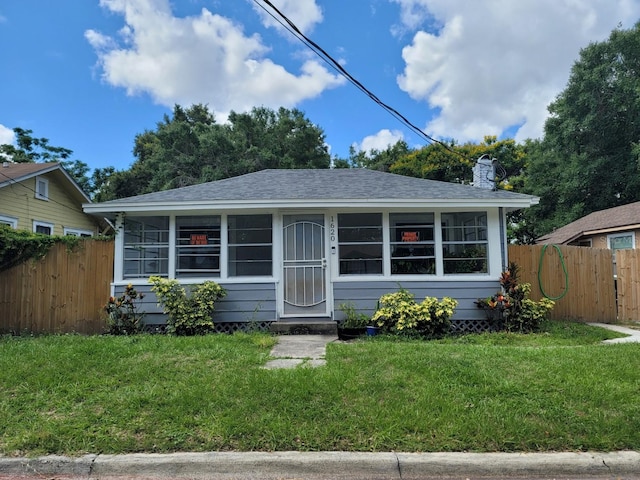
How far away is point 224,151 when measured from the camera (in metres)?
24.1

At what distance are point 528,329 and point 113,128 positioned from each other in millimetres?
19016

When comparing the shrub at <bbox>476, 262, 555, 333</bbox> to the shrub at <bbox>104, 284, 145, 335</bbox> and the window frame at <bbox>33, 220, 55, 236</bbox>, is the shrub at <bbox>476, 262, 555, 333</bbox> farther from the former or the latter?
the window frame at <bbox>33, 220, 55, 236</bbox>

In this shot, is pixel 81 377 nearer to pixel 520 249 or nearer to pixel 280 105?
pixel 520 249

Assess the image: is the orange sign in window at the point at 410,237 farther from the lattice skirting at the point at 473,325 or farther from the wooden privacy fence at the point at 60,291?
the wooden privacy fence at the point at 60,291

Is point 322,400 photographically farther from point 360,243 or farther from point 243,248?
point 243,248

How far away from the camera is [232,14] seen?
364 inches

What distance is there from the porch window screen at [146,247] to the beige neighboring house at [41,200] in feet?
21.4

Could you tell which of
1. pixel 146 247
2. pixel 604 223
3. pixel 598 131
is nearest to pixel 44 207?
pixel 146 247

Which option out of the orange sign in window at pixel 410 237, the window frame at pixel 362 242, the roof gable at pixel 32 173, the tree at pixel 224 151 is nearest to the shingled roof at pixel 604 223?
the orange sign in window at pixel 410 237

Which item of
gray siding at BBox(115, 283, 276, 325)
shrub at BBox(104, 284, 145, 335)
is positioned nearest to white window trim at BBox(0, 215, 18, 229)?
gray siding at BBox(115, 283, 276, 325)

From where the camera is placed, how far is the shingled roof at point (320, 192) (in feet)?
24.0

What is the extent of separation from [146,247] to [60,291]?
173 centimetres

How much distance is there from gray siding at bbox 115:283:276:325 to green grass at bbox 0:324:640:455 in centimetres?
213

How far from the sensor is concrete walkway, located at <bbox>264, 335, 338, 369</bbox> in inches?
191
